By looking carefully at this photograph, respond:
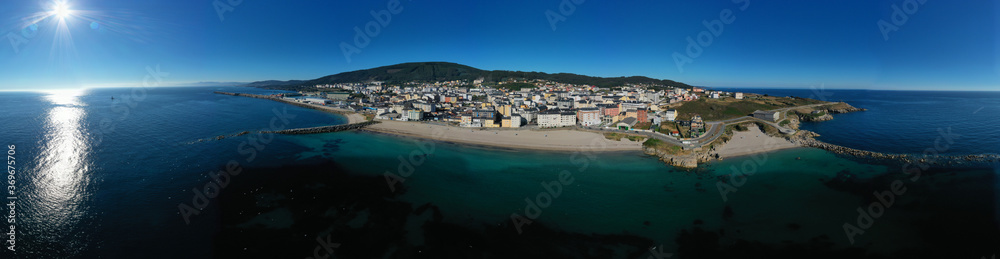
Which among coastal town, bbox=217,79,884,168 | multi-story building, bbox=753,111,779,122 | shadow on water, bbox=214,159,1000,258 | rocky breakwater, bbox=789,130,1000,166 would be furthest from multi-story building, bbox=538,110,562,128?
multi-story building, bbox=753,111,779,122

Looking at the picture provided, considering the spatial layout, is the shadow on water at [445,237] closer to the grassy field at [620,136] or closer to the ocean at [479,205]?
the ocean at [479,205]

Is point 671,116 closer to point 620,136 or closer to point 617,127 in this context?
point 617,127

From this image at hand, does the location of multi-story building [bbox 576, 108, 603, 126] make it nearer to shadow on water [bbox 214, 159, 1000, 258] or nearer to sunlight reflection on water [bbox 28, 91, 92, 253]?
shadow on water [bbox 214, 159, 1000, 258]

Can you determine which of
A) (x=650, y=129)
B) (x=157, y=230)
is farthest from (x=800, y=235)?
(x=157, y=230)

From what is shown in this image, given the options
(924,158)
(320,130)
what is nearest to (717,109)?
(924,158)

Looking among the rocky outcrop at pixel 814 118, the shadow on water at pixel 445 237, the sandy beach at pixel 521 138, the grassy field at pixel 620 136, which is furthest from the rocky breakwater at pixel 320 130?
the rocky outcrop at pixel 814 118
